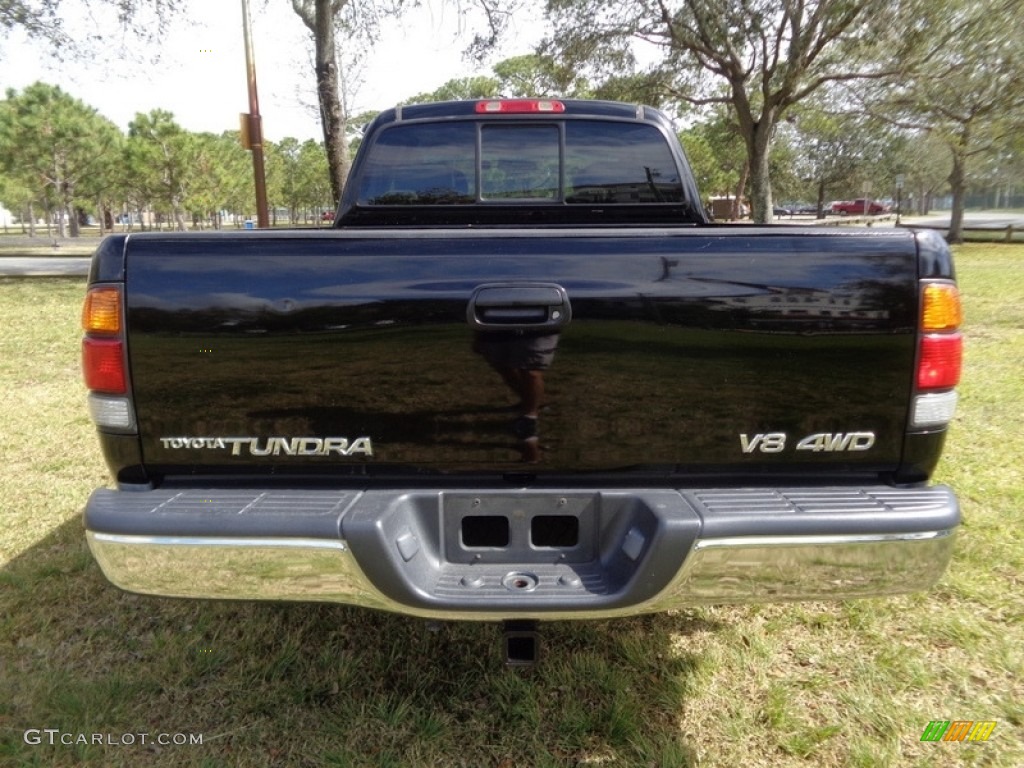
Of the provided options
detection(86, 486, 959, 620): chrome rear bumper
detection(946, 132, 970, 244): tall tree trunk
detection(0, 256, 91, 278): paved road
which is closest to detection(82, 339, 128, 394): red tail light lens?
detection(86, 486, 959, 620): chrome rear bumper

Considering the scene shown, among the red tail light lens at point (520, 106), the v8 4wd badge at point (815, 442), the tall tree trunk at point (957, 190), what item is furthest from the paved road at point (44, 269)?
the tall tree trunk at point (957, 190)

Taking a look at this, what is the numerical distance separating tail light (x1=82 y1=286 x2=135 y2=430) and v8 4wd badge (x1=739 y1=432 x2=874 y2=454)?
1.71 m

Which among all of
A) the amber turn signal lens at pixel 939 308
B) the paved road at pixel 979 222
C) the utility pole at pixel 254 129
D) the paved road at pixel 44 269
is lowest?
the paved road at pixel 44 269

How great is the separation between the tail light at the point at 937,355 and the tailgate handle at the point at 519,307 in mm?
953

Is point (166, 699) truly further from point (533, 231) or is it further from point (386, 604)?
point (533, 231)

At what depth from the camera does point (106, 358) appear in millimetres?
1896

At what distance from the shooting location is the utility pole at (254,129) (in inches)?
370

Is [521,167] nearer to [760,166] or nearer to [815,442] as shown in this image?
[815,442]

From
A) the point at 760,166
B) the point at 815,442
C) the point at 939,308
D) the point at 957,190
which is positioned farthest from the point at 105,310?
the point at 957,190

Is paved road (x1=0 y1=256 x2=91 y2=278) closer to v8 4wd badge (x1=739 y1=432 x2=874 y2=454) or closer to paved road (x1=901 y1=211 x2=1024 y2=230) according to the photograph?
v8 4wd badge (x1=739 y1=432 x2=874 y2=454)

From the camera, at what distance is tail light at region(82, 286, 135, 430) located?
6.15 feet

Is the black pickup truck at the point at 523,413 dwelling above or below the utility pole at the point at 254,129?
below

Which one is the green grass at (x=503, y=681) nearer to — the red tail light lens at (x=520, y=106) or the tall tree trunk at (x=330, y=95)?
the red tail light lens at (x=520, y=106)

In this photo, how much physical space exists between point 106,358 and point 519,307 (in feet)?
3.73
